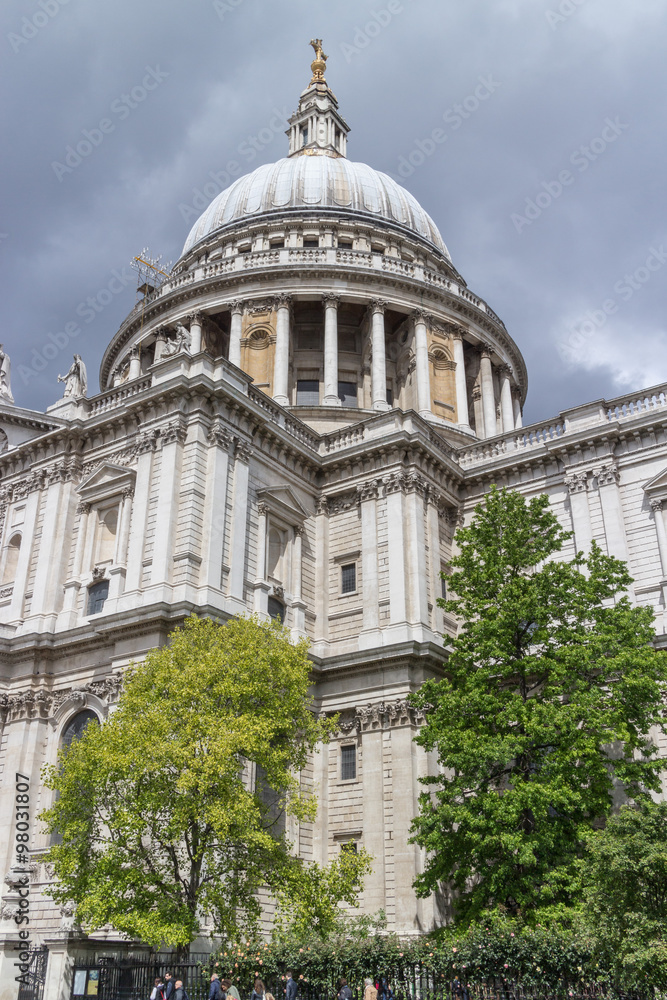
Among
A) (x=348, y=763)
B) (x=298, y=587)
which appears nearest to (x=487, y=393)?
(x=298, y=587)

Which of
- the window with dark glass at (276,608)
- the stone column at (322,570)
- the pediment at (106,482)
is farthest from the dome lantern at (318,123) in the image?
the window with dark glass at (276,608)

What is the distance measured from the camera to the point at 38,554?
108ft

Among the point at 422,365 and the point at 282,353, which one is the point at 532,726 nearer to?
the point at 422,365

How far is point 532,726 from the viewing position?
23.8 meters

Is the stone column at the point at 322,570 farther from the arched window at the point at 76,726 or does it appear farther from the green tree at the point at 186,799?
the green tree at the point at 186,799

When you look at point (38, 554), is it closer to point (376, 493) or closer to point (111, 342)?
point (376, 493)

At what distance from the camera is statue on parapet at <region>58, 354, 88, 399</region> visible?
1441 inches

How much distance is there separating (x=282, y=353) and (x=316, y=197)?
16353 millimetres

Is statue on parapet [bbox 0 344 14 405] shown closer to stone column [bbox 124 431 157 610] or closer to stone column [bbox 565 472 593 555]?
stone column [bbox 124 431 157 610]

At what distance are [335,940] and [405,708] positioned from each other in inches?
331

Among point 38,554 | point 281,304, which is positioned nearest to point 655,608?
point 38,554

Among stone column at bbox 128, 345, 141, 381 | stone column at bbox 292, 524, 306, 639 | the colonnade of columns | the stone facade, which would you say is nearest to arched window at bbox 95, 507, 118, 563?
the stone facade

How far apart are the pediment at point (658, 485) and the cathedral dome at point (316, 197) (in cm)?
3171

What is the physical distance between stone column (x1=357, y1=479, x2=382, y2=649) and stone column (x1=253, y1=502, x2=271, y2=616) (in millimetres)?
3624
